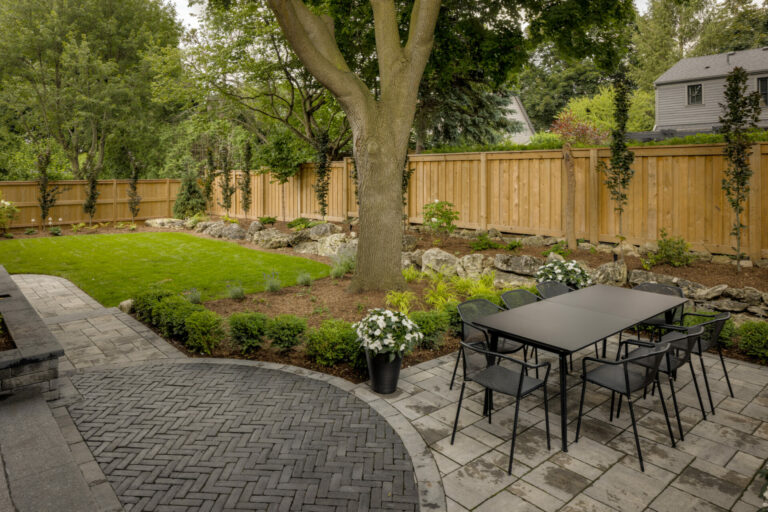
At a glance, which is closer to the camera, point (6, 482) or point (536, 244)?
point (6, 482)

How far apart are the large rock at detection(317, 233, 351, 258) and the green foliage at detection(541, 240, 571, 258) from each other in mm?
5106

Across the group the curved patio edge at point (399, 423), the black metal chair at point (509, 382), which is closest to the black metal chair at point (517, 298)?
the black metal chair at point (509, 382)

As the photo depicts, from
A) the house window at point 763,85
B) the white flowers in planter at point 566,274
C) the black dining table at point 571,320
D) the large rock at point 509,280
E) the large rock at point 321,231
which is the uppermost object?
the house window at point 763,85

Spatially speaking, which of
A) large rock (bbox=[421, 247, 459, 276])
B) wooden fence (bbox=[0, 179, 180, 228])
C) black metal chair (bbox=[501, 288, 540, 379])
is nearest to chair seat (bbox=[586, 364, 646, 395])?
black metal chair (bbox=[501, 288, 540, 379])

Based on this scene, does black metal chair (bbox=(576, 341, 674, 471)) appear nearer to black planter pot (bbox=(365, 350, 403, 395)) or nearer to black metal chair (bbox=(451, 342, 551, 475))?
black metal chair (bbox=(451, 342, 551, 475))

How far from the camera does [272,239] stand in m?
13.9

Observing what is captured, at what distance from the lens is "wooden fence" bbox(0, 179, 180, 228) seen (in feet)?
55.9

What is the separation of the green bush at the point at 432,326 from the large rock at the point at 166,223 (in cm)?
1593

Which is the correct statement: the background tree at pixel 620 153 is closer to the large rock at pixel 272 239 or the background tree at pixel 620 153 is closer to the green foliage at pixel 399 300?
the green foliage at pixel 399 300

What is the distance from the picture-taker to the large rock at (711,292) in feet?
21.8

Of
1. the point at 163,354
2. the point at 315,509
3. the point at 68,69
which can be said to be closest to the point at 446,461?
the point at 315,509

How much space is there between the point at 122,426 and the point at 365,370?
90.3 inches

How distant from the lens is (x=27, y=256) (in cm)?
1247

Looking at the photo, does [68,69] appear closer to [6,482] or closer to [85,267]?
[85,267]
